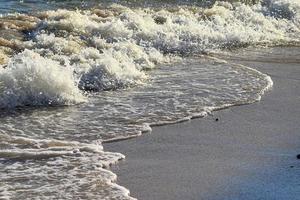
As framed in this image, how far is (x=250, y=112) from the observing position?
7656 millimetres

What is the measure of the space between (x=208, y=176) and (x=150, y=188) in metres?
0.61

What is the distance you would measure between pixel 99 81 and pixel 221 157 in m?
3.05

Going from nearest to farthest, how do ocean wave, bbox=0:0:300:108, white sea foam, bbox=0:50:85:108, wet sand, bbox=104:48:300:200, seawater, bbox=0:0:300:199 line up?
1. wet sand, bbox=104:48:300:200
2. seawater, bbox=0:0:300:199
3. white sea foam, bbox=0:50:85:108
4. ocean wave, bbox=0:0:300:108

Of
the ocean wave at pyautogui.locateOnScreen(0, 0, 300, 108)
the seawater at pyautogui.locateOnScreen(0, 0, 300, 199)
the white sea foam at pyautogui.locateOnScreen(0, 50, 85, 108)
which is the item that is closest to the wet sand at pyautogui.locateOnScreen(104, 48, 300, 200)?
the seawater at pyautogui.locateOnScreen(0, 0, 300, 199)

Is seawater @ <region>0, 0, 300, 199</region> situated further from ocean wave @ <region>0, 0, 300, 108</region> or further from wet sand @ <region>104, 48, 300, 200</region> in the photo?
wet sand @ <region>104, 48, 300, 200</region>

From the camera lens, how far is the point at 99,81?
340 inches

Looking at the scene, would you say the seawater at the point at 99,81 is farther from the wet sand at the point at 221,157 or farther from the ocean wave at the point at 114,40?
the wet sand at the point at 221,157

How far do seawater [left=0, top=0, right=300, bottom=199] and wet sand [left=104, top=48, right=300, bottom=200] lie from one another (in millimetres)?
210

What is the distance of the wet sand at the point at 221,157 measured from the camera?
5219 millimetres

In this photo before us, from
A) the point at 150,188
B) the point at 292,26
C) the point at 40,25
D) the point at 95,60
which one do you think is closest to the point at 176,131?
the point at 150,188

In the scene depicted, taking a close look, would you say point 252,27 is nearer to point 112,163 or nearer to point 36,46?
point 36,46

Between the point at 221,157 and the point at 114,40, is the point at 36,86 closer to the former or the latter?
the point at 221,157

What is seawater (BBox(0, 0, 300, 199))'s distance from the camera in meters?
5.61

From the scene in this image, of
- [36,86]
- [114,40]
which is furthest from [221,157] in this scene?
[114,40]
